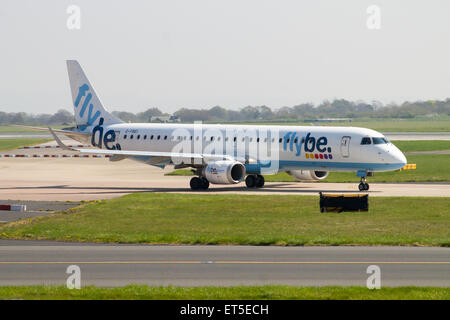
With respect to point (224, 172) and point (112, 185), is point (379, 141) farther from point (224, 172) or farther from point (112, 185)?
point (112, 185)

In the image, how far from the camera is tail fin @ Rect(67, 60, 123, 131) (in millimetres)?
57594

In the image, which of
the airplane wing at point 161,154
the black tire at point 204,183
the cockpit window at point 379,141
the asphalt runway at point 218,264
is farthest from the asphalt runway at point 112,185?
the asphalt runway at point 218,264

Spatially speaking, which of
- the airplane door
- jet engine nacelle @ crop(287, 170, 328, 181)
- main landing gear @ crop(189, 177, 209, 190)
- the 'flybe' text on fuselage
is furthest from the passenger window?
main landing gear @ crop(189, 177, 209, 190)

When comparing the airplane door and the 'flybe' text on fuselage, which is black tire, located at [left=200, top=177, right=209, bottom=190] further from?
the airplane door

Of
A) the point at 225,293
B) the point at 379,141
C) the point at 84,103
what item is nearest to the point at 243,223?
the point at 225,293

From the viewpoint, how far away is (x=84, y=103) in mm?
57750

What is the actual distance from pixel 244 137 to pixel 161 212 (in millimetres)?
15585

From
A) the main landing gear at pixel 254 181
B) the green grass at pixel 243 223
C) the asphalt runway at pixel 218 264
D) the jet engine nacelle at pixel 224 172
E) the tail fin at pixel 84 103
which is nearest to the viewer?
the asphalt runway at pixel 218 264

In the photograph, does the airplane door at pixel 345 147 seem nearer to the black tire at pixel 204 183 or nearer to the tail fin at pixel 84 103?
the black tire at pixel 204 183

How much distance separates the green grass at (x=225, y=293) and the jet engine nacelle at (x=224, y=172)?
92.0 ft

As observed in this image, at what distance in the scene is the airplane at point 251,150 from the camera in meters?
46.6

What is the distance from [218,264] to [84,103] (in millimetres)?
36903
